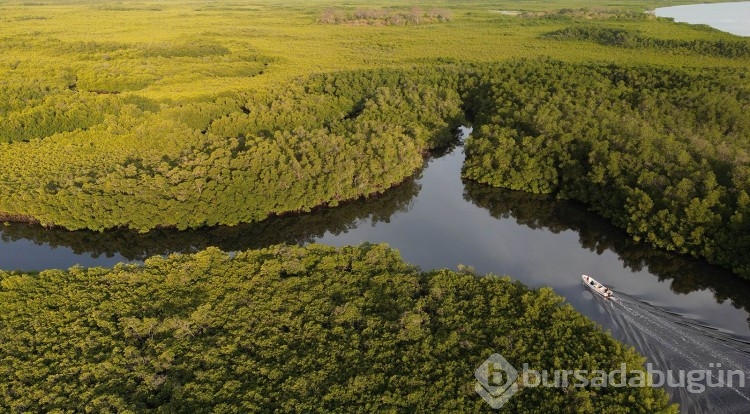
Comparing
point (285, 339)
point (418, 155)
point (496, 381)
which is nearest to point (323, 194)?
point (418, 155)

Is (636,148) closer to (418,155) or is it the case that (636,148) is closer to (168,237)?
(418,155)

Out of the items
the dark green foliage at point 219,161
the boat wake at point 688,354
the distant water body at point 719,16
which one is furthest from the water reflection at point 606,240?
the distant water body at point 719,16

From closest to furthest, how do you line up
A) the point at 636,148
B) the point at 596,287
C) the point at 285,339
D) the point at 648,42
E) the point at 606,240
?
1. the point at 285,339
2. the point at 596,287
3. the point at 606,240
4. the point at 636,148
5. the point at 648,42

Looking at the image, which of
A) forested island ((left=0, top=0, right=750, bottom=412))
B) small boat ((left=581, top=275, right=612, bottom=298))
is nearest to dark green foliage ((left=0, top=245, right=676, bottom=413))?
forested island ((left=0, top=0, right=750, bottom=412))

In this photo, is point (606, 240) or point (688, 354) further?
point (606, 240)

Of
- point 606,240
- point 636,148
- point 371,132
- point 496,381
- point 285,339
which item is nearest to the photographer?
point 496,381

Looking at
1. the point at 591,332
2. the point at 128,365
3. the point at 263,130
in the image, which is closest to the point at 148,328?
the point at 128,365

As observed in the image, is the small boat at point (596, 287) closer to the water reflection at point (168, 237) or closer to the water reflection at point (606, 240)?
the water reflection at point (606, 240)
